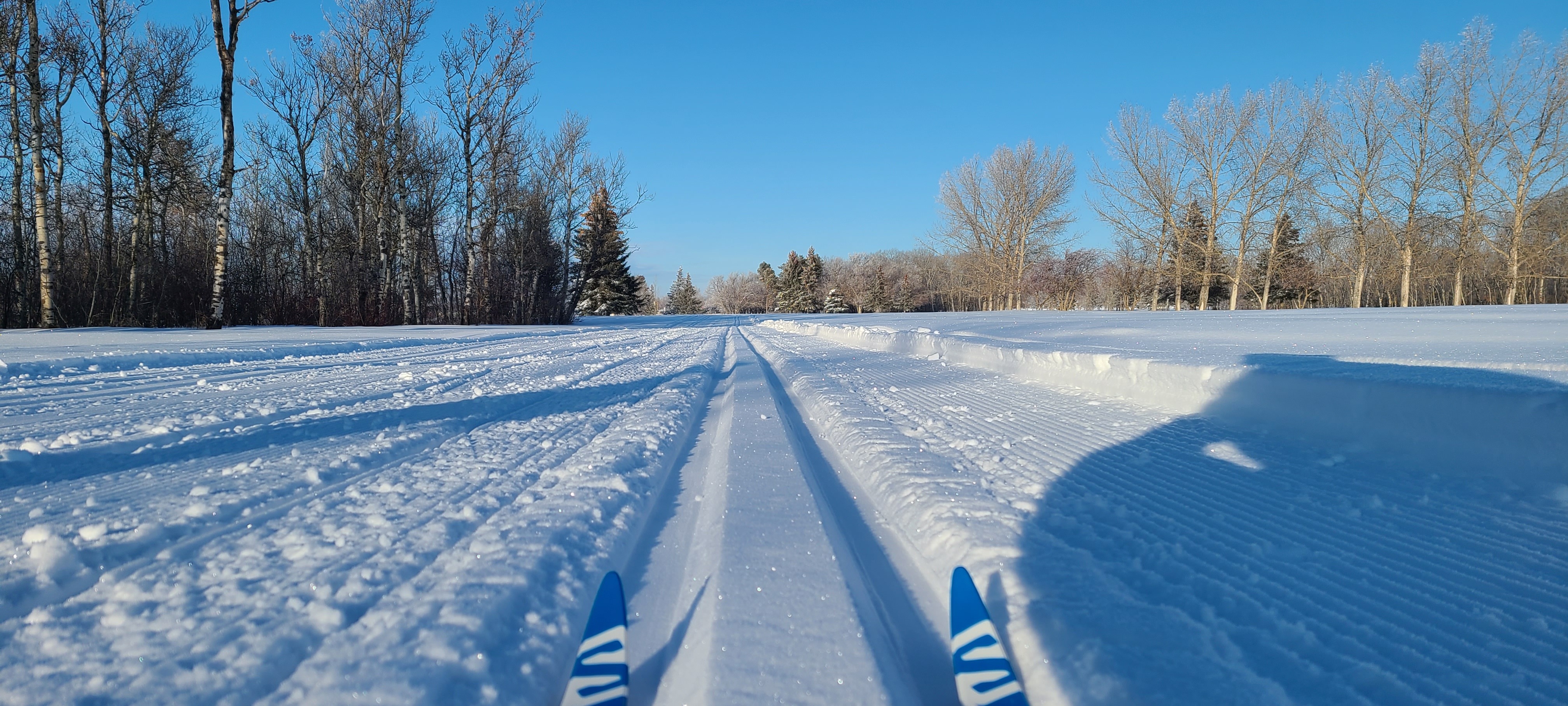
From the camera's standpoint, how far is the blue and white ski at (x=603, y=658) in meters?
1.21

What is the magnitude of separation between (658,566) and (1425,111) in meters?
28.5

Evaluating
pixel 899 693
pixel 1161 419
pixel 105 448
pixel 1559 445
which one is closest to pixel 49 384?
pixel 105 448

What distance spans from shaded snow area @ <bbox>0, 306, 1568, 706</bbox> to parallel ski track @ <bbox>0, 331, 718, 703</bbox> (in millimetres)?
13

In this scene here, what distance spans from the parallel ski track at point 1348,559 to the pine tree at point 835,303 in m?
62.6

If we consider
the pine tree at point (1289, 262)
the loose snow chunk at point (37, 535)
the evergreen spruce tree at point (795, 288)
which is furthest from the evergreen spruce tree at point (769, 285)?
the loose snow chunk at point (37, 535)

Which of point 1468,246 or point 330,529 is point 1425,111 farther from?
point 330,529

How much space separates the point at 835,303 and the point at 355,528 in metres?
64.2

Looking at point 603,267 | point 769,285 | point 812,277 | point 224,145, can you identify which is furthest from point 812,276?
point 224,145

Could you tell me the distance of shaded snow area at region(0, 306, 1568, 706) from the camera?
1241 mm

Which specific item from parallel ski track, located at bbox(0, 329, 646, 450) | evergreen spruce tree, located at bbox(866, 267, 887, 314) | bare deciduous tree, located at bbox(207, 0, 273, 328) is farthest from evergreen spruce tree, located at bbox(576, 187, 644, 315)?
evergreen spruce tree, located at bbox(866, 267, 887, 314)

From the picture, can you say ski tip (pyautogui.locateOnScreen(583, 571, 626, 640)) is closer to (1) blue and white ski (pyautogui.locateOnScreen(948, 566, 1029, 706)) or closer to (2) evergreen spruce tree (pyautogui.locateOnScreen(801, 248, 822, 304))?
(1) blue and white ski (pyautogui.locateOnScreen(948, 566, 1029, 706))

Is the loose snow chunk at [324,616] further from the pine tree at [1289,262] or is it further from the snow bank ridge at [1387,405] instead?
the pine tree at [1289,262]

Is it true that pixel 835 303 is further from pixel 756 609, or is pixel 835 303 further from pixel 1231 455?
pixel 756 609

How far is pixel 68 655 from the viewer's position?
4.09 ft
